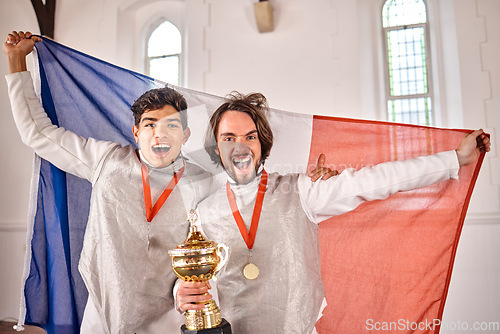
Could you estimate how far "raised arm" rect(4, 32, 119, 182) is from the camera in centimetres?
200

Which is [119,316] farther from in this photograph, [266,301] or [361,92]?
[361,92]

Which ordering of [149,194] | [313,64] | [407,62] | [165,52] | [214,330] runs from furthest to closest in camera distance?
1. [165,52]
2. [407,62]
3. [313,64]
4. [149,194]
5. [214,330]

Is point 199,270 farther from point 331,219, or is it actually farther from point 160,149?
point 331,219

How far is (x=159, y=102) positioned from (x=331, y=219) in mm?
990

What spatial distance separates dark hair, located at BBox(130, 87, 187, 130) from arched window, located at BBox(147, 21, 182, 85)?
7.67 feet

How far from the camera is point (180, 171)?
6.79 ft

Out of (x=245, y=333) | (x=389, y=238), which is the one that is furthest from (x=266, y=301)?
(x=389, y=238)

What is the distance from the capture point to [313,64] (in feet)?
12.1

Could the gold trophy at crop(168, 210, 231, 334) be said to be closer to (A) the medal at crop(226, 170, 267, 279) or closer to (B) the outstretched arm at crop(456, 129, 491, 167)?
(A) the medal at crop(226, 170, 267, 279)

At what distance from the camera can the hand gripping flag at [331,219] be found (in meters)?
2.00

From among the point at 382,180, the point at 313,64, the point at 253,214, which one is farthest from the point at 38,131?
the point at 313,64

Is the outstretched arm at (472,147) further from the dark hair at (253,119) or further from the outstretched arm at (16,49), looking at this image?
the outstretched arm at (16,49)

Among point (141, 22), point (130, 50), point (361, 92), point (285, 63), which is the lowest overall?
point (361, 92)

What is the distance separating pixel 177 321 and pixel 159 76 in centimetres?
305
